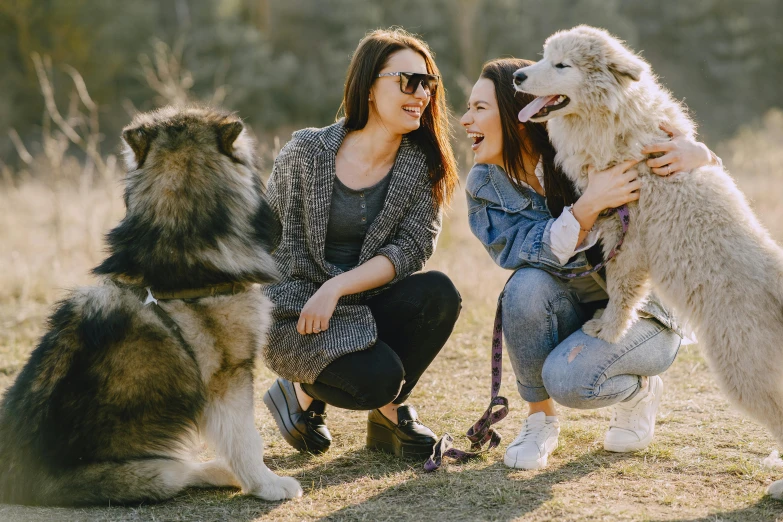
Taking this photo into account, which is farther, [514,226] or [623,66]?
[514,226]

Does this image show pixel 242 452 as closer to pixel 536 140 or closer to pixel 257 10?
pixel 536 140

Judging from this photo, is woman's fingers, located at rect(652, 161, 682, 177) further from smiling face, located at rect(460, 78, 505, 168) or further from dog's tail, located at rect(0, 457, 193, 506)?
dog's tail, located at rect(0, 457, 193, 506)

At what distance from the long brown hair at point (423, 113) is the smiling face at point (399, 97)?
0.03 meters

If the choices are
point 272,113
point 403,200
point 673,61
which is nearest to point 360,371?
point 403,200

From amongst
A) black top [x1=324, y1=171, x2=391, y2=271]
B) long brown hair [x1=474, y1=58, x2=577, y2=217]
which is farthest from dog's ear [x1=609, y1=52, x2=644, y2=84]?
black top [x1=324, y1=171, x2=391, y2=271]

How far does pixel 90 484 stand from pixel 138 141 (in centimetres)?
125

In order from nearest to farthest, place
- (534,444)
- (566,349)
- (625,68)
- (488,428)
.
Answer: (625,68)
(566,349)
(534,444)
(488,428)

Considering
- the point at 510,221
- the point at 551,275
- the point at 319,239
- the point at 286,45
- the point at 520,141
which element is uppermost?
the point at 286,45

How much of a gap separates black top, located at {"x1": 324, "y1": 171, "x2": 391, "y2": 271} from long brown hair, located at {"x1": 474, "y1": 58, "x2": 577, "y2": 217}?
1.84 ft

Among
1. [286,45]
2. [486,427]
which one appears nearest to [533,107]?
[486,427]

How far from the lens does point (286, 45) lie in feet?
73.5

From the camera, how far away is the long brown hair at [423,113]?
3.13m

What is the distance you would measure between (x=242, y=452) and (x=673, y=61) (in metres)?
25.9

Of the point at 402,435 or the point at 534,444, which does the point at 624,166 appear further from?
the point at 402,435
